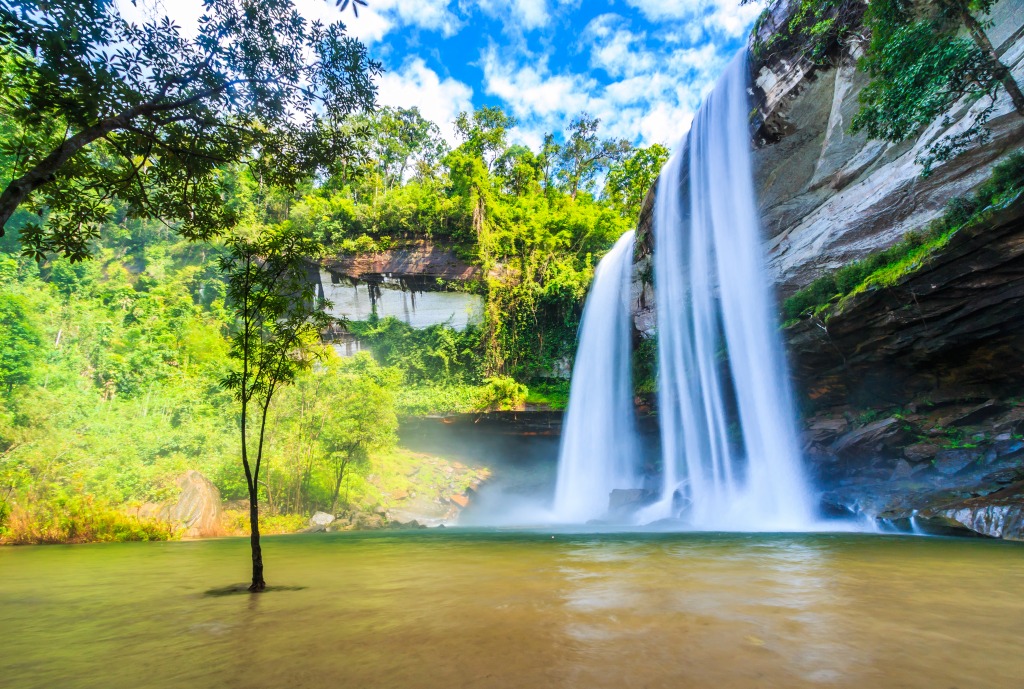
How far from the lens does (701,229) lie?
56.5 feet

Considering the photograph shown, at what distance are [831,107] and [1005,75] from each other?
19.6ft

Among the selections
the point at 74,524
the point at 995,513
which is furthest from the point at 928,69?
the point at 74,524

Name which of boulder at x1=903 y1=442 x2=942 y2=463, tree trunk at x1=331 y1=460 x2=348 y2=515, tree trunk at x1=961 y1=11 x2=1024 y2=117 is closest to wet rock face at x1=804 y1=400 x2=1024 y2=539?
boulder at x1=903 y1=442 x2=942 y2=463

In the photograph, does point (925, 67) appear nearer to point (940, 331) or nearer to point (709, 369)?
point (940, 331)

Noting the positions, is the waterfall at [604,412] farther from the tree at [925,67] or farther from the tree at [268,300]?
the tree at [268,300]

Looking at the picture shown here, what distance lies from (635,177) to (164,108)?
28.0 metres

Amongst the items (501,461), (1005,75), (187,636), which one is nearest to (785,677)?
(187,636)

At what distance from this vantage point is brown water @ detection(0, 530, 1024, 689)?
224 cm

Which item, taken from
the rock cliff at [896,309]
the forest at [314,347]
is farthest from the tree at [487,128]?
the rock cliff at [896,309]

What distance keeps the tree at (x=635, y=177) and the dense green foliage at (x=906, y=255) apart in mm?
15937

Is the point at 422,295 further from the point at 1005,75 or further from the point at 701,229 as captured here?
the point at 1005,75

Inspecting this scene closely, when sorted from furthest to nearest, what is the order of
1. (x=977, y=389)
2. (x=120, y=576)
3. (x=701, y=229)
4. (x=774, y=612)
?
(x=701, y=229)
(x=977, y=389)
(x=120, y=576)
(x=774, y=612)

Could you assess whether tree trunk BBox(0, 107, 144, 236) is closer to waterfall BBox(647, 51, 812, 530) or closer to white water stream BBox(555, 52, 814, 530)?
white water stream BBox(555, 52, 814, 530)

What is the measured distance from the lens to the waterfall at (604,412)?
20.7 m
